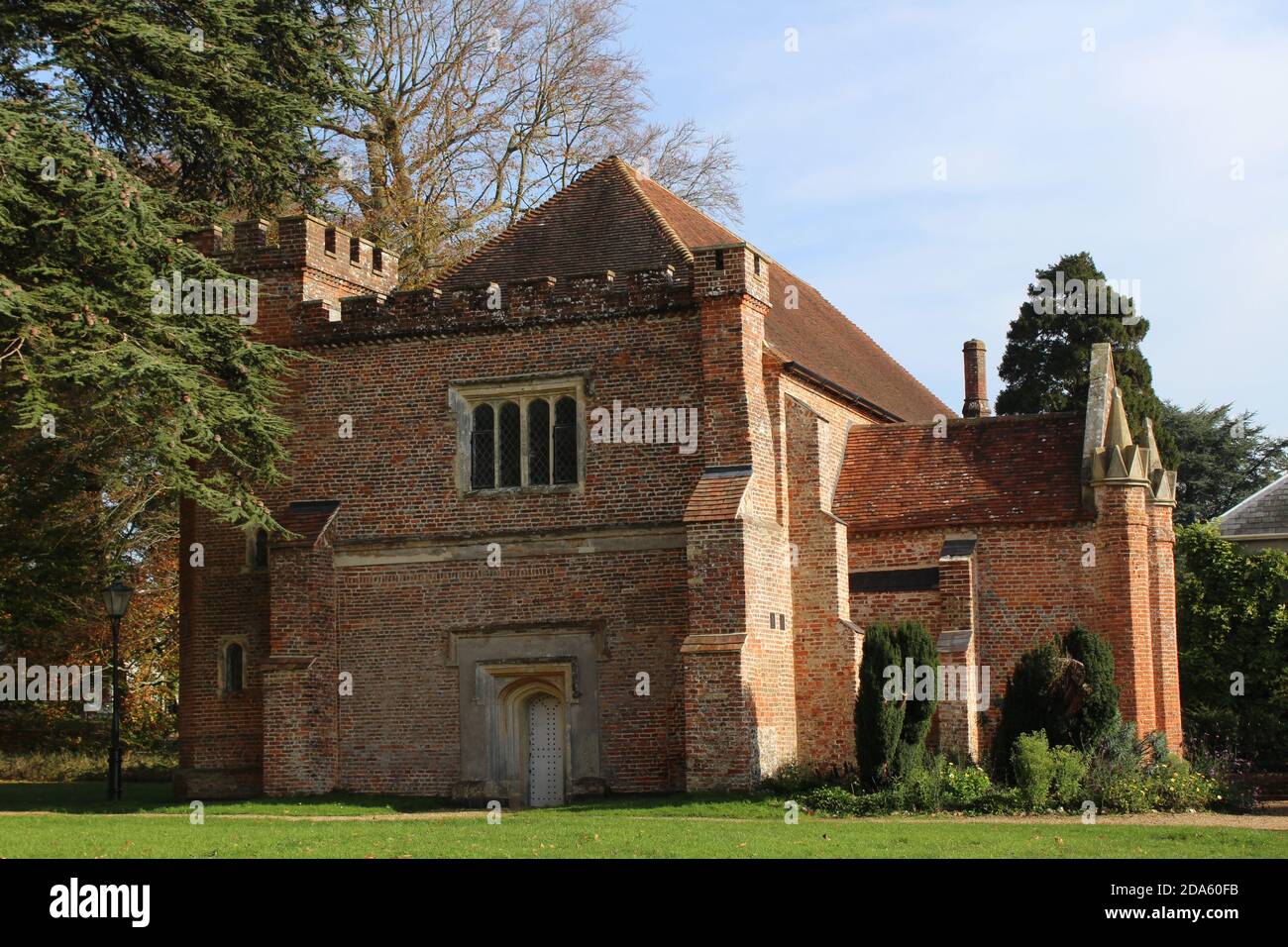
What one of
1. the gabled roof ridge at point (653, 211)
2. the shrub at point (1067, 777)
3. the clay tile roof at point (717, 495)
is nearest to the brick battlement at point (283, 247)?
the gabled roof ridge at point (653, 211)

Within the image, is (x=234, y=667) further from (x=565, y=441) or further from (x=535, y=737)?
(x=565, y=441)

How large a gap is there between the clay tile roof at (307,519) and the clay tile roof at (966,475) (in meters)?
7.81

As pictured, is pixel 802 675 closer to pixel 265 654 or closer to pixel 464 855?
pixel 265 654

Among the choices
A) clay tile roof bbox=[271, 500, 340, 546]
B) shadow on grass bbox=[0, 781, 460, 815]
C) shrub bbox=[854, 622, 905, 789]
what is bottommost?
shadow on grass bbox=[0, 781, 460, 815]

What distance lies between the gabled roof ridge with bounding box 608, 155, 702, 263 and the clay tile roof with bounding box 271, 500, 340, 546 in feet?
21.1

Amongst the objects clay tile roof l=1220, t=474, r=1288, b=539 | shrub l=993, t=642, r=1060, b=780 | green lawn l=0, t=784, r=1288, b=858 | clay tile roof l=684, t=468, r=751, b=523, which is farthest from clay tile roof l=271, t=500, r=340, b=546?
clay tile roof l=1220, t=474, r=1288, b=539

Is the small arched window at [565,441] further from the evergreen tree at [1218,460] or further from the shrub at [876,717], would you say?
the evergreen tree at [1218,460]

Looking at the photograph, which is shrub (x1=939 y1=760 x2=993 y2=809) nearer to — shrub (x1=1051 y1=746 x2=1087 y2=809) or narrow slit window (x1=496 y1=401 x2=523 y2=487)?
shrub (x1=1051 y1=746 x2=1087 y2=809)

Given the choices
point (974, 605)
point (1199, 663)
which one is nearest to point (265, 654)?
point (974, 605)

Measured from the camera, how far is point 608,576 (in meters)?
23.2

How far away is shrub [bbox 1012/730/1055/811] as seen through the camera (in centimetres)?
1997

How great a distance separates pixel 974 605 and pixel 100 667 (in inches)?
764

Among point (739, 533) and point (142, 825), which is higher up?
point (739, 533)

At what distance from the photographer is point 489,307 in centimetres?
2405
